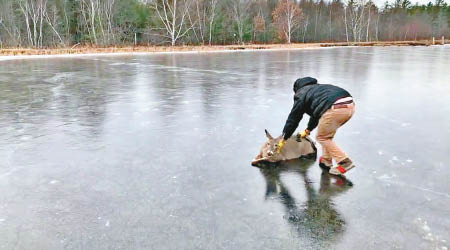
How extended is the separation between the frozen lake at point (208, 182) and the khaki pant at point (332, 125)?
0.30m

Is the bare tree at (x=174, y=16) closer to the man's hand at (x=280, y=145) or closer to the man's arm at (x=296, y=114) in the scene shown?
the man's hand at (x=280, y=145)

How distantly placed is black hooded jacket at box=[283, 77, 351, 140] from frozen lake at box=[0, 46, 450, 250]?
659 millimetres

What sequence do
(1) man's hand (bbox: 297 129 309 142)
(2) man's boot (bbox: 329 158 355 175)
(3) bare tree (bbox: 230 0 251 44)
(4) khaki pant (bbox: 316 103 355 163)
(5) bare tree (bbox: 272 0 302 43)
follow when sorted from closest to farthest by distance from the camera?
(4) khaki pant (bbox: 316 103 355 163)
(2) man's boot (bbox: 329 158 355 175)
(1) man's hand (bbox: 297 129 309 142)
(3) bare tree (bbox: 230 0 251 44)
(5) bare tree (bbox: 272 0 302 43)

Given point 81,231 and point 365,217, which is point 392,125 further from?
point 81,231

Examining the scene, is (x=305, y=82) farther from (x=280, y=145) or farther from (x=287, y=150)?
(x=287, y=150)

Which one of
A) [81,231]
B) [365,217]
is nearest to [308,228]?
[365,217]

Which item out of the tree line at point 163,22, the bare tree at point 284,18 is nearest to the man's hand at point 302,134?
the tree line at point 163,22

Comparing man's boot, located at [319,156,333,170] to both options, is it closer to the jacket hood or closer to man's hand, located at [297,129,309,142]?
man's hand, located at [297,129,309,142]

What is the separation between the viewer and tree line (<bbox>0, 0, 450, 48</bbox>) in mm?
47719

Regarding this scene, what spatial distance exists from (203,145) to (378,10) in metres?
101

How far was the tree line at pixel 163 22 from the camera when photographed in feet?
157

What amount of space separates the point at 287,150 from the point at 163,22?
42.4 m

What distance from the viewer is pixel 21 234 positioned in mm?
3123

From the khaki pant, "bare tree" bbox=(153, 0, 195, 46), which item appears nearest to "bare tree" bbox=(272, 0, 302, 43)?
"bare tree" bbox=(153, 0, 195, 46)
